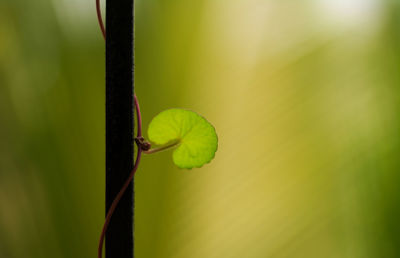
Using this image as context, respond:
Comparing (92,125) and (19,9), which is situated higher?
(19,9)

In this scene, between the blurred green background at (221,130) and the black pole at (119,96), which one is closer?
the black pole at (119,96)

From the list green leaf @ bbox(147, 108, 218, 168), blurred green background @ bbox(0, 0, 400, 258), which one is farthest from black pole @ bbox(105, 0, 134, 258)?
blurred green background @ bbox(0, 0, 400, 258)

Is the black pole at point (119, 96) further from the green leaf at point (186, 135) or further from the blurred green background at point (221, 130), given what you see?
the blurred green background at point (221, 130)

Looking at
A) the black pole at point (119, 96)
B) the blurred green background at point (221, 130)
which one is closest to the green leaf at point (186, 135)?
the black pole at point (119, 96)

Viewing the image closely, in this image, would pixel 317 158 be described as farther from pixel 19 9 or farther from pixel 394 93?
pixel 19 9

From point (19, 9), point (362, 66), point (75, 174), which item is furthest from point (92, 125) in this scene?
point (362, 66)

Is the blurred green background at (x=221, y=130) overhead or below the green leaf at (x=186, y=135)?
below

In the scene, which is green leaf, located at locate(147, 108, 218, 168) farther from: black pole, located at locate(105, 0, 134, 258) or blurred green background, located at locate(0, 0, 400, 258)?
blurred green background, located at locate(0, 0, 400, 258)
